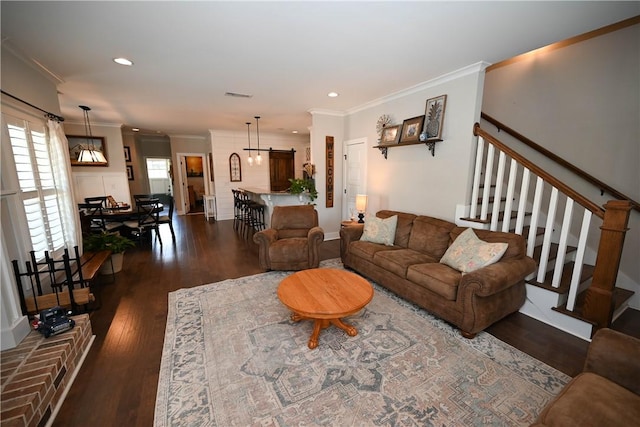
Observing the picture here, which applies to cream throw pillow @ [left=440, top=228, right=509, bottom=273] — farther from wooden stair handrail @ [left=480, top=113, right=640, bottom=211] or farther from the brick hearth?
the brick hearth

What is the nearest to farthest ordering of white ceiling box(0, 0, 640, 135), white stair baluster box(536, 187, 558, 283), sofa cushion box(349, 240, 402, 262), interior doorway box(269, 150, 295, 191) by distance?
1. white ceiling box(0, 0, 640, 135)
2. white stair baluster box(536, 187, 558, 283)
3. sofa cushion box(349, 240, 402, 262)
4. interior doorway box(269, 150, 295, 191)

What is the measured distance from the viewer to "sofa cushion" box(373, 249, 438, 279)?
113 inches

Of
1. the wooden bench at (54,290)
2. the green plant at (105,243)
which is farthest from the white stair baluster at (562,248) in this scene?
the green plant at (105,243)

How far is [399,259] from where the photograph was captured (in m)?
2.99

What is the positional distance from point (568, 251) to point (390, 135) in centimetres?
264

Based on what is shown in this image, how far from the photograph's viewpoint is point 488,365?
6.42 ft

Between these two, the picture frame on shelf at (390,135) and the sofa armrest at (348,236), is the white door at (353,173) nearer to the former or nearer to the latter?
the picture frame on shelf at (390,135)

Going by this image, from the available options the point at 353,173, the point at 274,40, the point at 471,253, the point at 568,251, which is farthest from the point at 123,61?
the point at 568,251

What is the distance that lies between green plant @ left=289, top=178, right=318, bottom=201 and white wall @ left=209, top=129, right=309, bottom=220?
335 cm

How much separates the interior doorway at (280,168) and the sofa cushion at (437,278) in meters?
6.16

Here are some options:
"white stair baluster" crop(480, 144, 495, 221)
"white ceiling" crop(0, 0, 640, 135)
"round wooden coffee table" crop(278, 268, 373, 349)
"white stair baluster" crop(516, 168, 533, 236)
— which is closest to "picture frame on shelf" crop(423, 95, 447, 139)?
"white ceiling" crop(0, 0, 640, 135)

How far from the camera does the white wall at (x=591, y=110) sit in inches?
111

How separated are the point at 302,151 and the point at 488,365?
792cm

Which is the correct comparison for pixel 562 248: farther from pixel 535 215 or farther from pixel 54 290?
pixel 54 290
